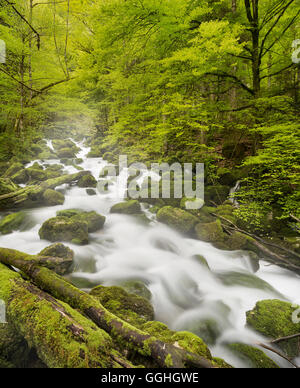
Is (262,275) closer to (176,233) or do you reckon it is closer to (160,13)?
(176,233)

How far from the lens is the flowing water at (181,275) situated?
10.4 feet

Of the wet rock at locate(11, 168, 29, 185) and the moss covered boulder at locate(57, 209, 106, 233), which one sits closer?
the moss covered boulder at locate(57, 209, 106, 233)

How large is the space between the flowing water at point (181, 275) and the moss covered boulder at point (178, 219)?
22 cm

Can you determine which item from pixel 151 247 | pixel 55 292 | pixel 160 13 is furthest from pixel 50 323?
pixel 160 13

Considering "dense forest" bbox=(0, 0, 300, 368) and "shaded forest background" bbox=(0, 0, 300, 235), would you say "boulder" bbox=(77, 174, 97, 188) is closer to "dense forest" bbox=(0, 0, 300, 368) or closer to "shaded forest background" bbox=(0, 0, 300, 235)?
"dense forest" bbox=(0, 0, 300, 368)

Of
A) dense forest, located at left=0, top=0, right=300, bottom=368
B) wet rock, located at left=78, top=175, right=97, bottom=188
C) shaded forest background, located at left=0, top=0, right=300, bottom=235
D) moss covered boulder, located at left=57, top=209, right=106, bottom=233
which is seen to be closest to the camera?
dense forest, located at left=0, top=0, right=300, bottom=368

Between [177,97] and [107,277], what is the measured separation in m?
5.39

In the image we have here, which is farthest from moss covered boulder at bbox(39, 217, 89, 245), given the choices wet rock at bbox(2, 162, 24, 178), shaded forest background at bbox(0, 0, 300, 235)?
wet rock at bbox(2, 162, 24, 178)

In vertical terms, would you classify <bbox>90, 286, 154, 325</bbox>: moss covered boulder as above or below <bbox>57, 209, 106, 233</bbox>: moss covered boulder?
below

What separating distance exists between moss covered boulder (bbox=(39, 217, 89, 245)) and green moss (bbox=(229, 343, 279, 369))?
410cm

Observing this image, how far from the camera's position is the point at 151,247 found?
18.2 ft

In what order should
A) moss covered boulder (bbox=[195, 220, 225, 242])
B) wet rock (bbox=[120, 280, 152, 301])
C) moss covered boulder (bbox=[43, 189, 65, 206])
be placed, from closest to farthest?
wet rock (bbox=[120, 280, 152, 301]) < moss covered boulder (bbox=[195, 220, 225, 242]) < moss covered boulder (bbox=[43, 189, 65, 206])

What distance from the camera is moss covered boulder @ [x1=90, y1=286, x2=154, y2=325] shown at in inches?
96.3

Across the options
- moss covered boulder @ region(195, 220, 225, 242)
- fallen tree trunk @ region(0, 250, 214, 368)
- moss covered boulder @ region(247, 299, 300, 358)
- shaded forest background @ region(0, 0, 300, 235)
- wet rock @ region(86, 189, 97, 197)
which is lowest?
moss covered boulder @ region(247, 299, 300, 358)
